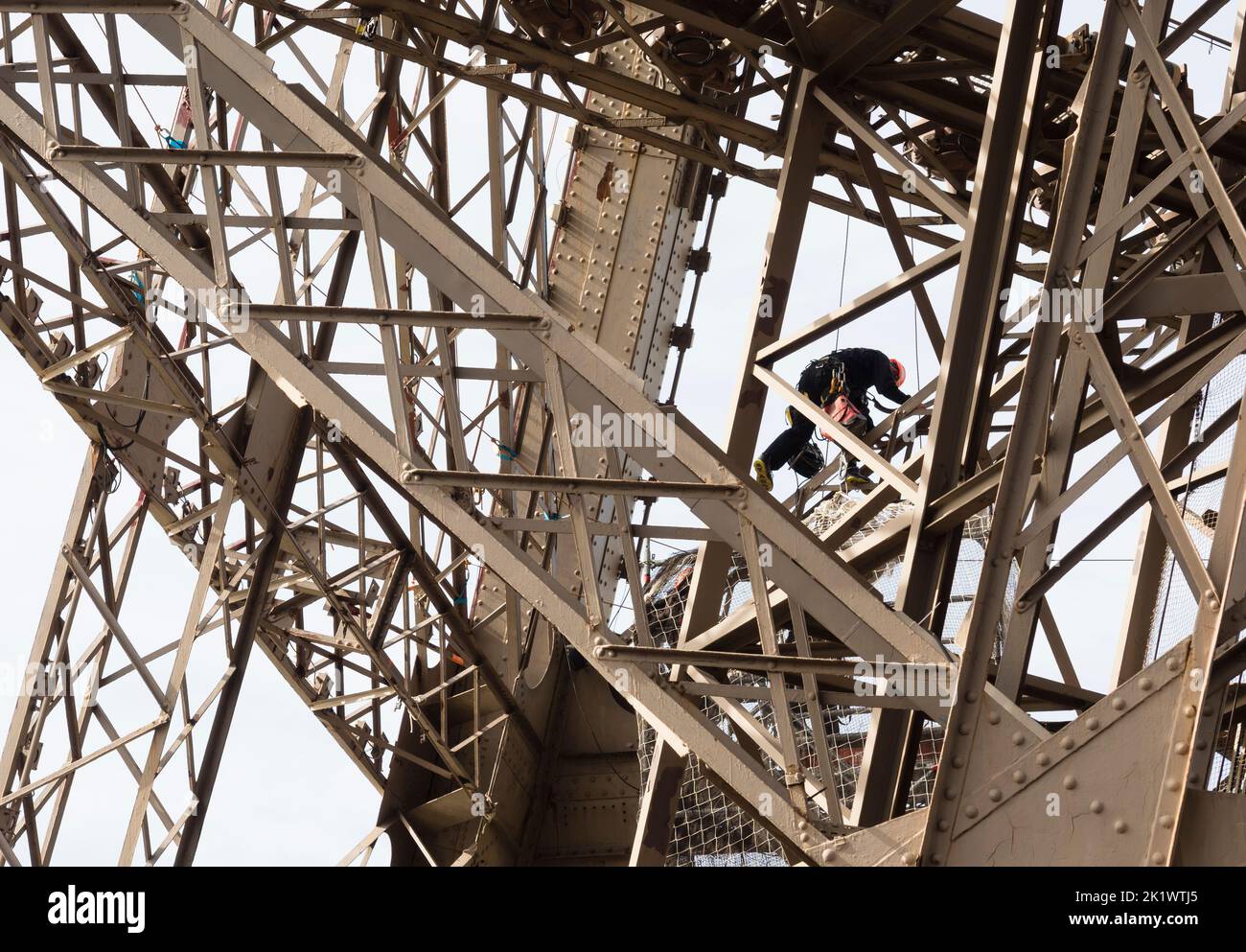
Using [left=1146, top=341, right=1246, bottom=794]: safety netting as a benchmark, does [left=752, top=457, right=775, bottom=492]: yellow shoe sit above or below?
above

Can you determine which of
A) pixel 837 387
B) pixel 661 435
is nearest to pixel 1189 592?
pixel 661 435

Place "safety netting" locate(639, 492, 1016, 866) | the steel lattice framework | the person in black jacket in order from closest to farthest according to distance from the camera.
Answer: the steel lattice framework < "safety netting" locate(639, 492, 1016, 866) < the person in black jacket

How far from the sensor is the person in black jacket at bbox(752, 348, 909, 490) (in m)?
14.3

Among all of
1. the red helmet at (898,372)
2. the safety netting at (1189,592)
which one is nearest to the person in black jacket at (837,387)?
the red helmet at (898,372)

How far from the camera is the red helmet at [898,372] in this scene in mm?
14453

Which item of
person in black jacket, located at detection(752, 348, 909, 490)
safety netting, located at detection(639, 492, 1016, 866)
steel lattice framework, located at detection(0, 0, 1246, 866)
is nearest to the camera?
steel lattice framework, located at detection(0, 0, 1246, 866)

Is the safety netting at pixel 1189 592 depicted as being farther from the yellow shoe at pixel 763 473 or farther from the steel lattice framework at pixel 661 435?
the yellow shoe at pixel 763 473

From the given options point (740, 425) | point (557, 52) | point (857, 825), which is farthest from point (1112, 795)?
point (557, 52)

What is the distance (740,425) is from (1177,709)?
3.15 metres

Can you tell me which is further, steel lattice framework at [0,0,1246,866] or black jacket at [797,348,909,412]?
black jacket at [797,348,909,412]

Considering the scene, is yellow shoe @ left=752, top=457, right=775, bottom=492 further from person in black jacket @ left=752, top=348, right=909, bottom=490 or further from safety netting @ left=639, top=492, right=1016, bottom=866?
safety netting @ left=639, top=492, right=1016, bottom=866

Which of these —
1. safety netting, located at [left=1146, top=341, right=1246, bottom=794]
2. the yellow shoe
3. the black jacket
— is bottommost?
safety netting, located at [left=1146, top=341, right=1246, bottom=794]

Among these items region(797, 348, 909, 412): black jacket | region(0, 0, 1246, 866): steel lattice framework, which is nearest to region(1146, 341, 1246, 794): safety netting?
region(0, 0, 1246, 866): steel lattice framework
